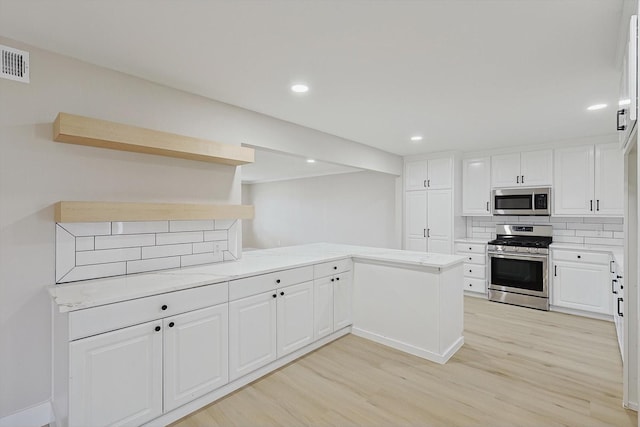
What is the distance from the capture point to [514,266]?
4.67m

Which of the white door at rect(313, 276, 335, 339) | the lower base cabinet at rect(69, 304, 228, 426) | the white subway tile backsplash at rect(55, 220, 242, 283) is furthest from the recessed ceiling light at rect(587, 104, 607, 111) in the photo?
the lower base cabinet at rect(69, 304, 228, 426)

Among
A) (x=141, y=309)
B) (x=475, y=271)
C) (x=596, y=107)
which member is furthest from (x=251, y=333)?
(x=475, y=271)

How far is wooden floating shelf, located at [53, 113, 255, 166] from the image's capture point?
1.99 meters

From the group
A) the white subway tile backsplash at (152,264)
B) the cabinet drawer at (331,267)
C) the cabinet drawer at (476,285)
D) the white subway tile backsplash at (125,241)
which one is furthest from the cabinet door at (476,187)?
the white subway tile backsplash at (125,241)

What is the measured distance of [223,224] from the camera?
3.00 meters

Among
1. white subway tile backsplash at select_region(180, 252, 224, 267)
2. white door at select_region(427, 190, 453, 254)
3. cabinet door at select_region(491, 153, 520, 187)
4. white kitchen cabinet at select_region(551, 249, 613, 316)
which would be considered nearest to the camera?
white subway tile backsplash at select_region(180, 252, 224, 267)

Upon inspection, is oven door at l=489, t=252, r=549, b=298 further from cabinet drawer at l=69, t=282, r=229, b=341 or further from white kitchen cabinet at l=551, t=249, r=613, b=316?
cabinet drawer at l=69, t=282, r=229, b=341

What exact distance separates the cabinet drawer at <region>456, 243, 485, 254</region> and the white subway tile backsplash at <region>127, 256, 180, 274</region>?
426 cm

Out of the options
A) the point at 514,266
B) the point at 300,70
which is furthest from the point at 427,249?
the point at 300,70

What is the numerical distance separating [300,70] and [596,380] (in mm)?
3362

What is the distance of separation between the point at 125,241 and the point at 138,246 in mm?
98

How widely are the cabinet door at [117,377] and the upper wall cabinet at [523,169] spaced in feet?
16.5

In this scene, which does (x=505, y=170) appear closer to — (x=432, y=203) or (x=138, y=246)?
(x=432, y=203)

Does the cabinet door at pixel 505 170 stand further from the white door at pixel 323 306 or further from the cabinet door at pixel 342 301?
the white door at pixel 323 306
